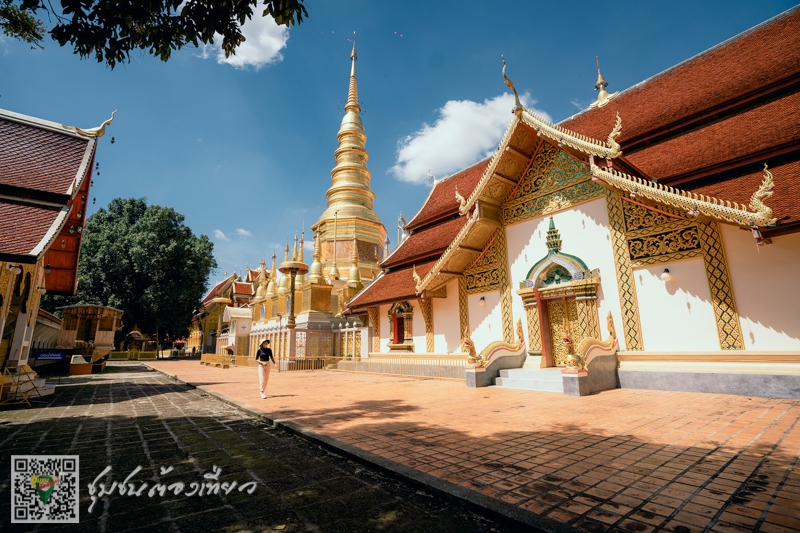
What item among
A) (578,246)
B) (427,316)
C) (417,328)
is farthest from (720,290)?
(417,328)

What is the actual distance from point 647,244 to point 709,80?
553 cm

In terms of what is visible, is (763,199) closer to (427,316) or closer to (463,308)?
(463,308)

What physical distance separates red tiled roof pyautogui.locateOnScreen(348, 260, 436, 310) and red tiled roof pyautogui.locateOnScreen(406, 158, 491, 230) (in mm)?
2331

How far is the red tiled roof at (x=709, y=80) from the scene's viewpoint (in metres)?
9.18

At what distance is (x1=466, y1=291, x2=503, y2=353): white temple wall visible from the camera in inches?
452

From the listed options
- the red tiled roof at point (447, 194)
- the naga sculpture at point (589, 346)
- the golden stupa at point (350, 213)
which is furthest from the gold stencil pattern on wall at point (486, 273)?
the golden stupa at point (350, 213)

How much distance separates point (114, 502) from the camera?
3066 millimetres

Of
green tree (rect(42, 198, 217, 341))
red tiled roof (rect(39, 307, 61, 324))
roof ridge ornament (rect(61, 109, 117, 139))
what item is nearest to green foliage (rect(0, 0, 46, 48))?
roof ridge ornament (rect(61, 109, 117, 139))

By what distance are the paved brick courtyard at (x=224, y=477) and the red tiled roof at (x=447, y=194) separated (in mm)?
11205

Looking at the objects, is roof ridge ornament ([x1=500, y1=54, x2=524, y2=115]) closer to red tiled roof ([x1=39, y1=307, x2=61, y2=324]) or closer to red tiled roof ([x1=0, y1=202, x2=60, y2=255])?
red tiled roof ([x1=0, y1=202, x2=60, y2=255])

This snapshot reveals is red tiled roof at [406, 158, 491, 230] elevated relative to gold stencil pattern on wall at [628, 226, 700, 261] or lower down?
elevated

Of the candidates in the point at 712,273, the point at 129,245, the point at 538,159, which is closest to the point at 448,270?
the point at 538,159

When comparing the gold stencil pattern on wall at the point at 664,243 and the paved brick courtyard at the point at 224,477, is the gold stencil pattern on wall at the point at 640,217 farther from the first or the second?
the paved brick courtyard at the point at 224,477

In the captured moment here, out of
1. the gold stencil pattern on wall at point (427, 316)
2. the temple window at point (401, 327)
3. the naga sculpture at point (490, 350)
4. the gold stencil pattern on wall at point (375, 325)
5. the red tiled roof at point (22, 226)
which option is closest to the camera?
the red tiled roof at point (22, 226)
